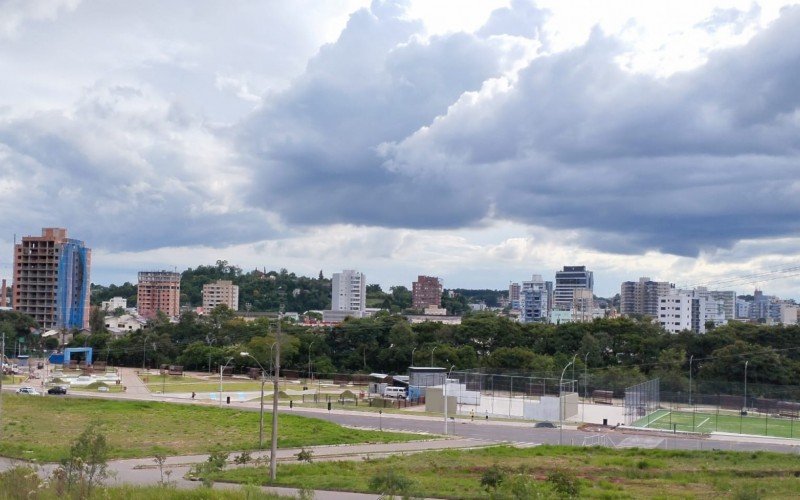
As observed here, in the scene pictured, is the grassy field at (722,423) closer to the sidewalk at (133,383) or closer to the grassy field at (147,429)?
the grassy field at (147,429)

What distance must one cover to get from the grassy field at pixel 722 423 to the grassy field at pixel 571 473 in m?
Answer: 16.6

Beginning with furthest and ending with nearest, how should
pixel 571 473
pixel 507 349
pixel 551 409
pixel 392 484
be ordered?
pixel 507 349 < pixel 551 409 < pixel 571 473 < pixel 392 484

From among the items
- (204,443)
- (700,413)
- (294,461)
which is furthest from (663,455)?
(700,413)

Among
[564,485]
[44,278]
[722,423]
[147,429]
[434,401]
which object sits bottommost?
[722,423]

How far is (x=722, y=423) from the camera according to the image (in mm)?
57469

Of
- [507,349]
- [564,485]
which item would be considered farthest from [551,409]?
[564,485]

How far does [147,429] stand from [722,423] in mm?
38864

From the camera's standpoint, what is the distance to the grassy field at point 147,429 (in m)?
34.4

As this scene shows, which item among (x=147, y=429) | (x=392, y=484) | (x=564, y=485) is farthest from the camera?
(x=147, y=429)

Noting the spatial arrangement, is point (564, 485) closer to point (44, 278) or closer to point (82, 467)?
point (82, 467)

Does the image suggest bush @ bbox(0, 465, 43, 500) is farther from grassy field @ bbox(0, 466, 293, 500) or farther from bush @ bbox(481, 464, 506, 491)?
bush @ bbox(481, 464, 506, 491)

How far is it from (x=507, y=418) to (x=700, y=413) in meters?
17.2

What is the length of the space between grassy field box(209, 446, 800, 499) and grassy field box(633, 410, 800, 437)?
16644mm

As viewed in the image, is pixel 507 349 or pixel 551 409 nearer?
pixel 551 409
